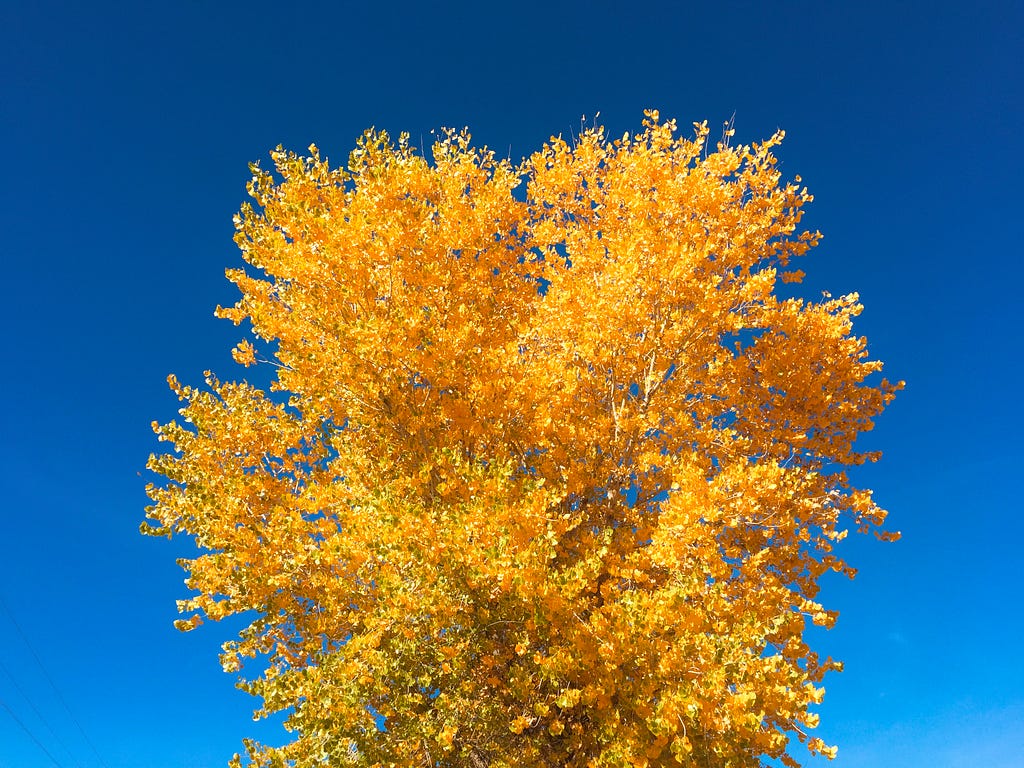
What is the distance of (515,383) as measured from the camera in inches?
356

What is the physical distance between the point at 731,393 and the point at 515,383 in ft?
14.2

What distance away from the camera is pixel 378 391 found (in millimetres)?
9344

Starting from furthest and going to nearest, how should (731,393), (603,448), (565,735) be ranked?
(731,393) < (603,448) < (565,735)

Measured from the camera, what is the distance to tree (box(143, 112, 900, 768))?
24.2 ft

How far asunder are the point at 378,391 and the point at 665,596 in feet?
15.5

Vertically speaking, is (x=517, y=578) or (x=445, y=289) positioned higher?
(x=445, y=289)

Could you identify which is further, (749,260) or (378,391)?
(749,260)

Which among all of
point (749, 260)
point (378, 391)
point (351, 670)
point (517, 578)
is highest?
point (749, 260)

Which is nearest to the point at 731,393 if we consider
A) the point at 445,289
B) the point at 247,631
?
the point at 445,289

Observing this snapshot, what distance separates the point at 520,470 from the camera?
9953 mm

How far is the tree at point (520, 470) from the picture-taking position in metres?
7.39

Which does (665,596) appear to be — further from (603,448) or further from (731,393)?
(731,393)

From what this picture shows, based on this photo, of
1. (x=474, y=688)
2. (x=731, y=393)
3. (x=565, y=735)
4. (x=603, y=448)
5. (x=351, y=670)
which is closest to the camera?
(x=351, y=670)

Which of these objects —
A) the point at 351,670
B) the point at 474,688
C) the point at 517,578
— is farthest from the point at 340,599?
the point at 517,578
